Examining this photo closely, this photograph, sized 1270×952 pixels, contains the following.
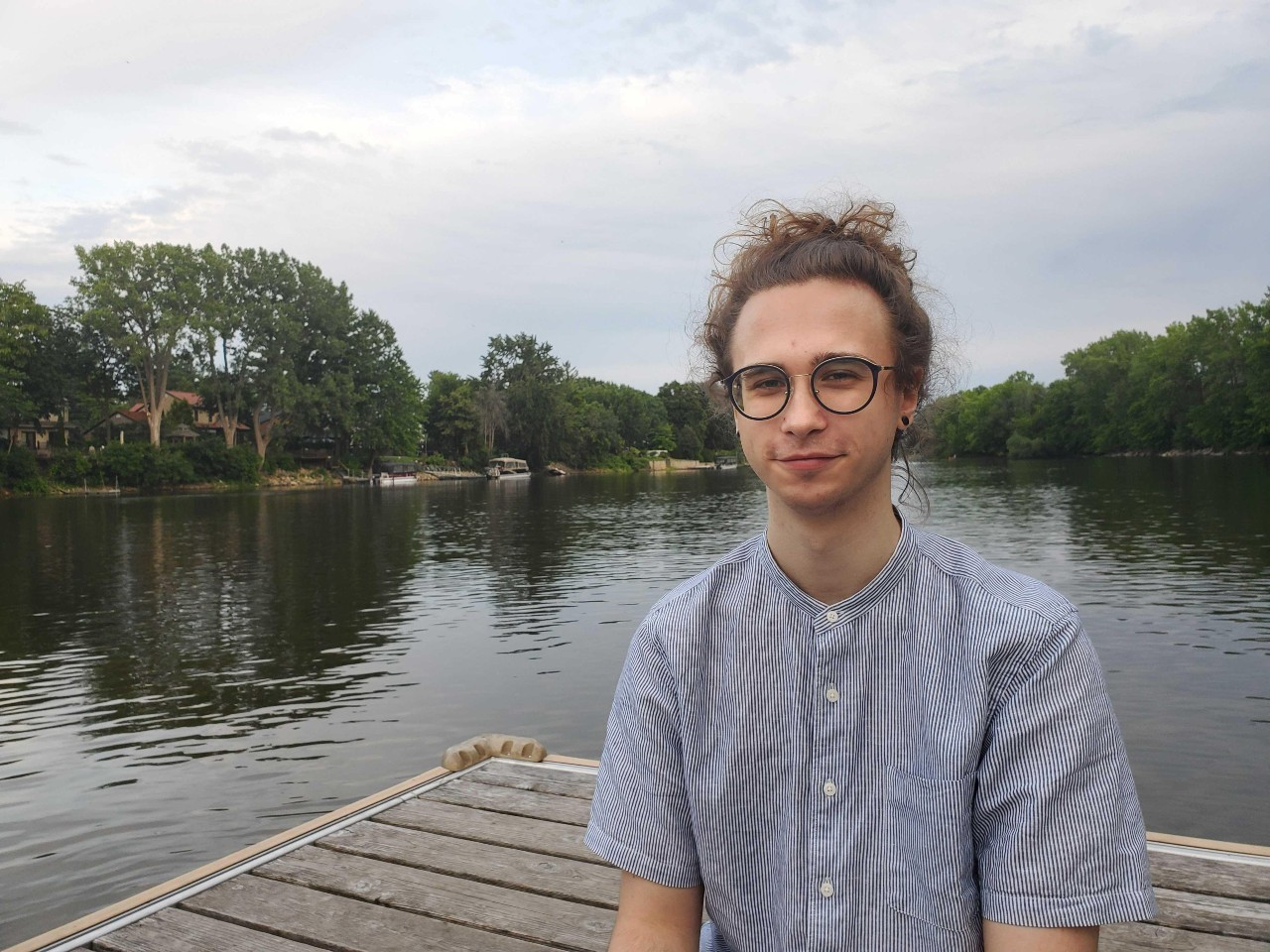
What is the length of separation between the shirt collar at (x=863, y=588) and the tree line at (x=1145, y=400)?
237ft

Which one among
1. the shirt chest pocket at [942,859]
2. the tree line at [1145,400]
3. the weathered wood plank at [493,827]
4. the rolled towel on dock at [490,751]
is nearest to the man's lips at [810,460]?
the shirt chest pocket at [942,859]

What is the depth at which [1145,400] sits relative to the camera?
81.6m

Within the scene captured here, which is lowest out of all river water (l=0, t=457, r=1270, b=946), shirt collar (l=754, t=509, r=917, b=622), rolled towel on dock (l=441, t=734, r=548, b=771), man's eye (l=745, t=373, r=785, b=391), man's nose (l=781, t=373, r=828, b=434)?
river water (l=0, t=457, r=1270, b=946)

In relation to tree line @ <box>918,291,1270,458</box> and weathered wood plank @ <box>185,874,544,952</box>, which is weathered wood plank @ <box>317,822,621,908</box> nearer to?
weathered wood plank @ <box>185,874,544,952</box>

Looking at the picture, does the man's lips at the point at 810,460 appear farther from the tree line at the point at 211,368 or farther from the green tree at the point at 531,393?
the green tree at the point at 531,393

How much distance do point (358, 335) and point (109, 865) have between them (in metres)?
64.0

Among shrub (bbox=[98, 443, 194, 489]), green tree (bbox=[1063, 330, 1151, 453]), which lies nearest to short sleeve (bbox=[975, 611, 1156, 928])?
shrub (bbox=[98, 443, 194, 489])

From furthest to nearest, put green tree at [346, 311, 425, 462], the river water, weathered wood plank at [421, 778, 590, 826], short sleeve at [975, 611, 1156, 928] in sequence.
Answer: green tree at [346, 311, 425, 462] → the river water → weathered wood plank at [421, 778, 590, 826] → short sleeve at [975, 611, 1156, 928]

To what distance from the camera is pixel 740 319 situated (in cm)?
159

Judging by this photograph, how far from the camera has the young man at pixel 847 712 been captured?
134cm

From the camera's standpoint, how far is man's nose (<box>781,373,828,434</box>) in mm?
1453

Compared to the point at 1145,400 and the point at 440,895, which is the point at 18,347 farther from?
the point at 1145,400

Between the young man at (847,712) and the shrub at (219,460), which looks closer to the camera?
the young man at (847,712)

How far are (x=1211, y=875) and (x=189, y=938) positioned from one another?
123 inches
